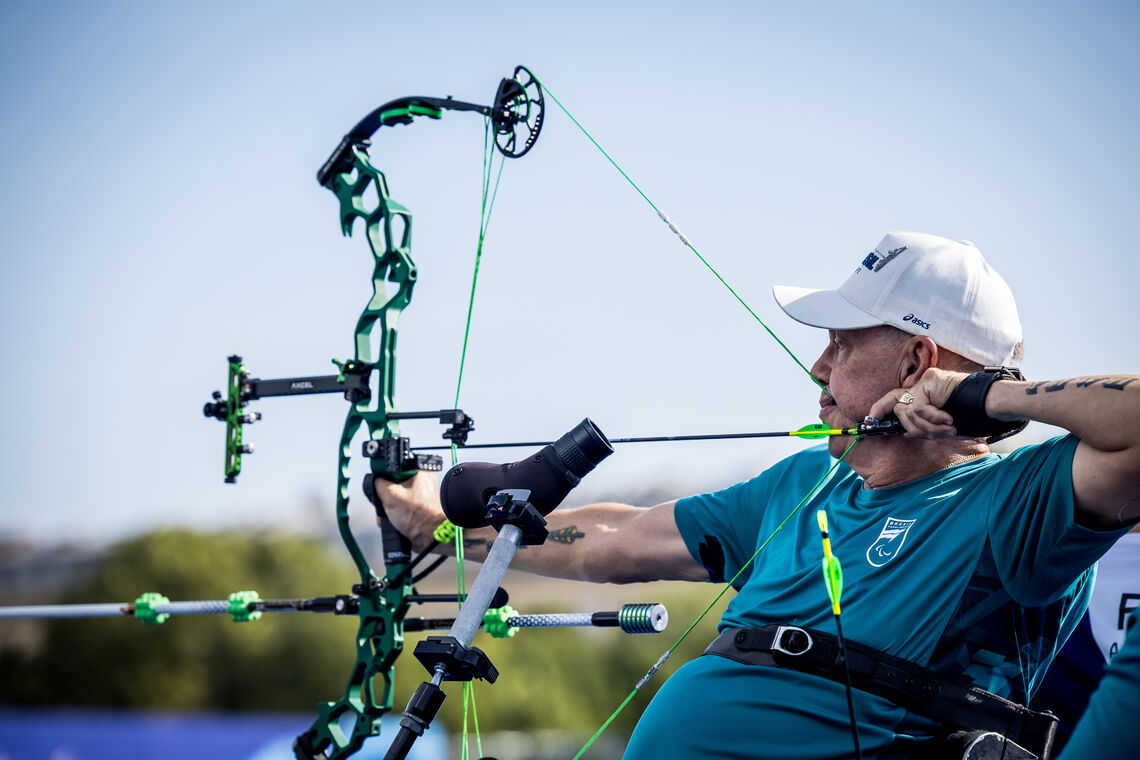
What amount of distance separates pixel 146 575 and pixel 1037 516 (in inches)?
720

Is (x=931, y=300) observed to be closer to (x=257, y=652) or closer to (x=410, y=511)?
(x=410, y=511)

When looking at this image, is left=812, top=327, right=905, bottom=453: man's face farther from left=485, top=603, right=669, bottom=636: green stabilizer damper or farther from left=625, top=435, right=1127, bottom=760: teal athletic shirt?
left=485, top=603, right=669, bottom=636: green stabilizer damper

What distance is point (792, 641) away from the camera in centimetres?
191

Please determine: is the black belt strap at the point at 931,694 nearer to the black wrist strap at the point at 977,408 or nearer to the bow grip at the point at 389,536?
the black wrist strap at the point at 977,408

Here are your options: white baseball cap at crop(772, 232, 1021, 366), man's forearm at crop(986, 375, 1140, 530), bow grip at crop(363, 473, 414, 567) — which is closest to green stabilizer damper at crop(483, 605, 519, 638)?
bow grip at crop(363, 473, 414, 567)

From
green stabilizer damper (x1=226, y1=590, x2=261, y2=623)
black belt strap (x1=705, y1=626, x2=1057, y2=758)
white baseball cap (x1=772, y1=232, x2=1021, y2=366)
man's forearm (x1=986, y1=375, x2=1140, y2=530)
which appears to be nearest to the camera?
man's forearm (x1=986, y1=375, x2=1140, y2=530)

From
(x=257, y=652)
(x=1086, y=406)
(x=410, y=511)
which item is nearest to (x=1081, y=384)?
(x=1086, y=406)

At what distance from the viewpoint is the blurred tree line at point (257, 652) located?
58.8 ft

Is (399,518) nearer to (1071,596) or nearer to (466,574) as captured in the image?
(466,574)

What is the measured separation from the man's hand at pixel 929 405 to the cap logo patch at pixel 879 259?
29 cm

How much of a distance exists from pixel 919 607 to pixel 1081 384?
1.59ft

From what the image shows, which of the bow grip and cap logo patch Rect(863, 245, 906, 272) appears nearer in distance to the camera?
cap logo patch Rect(863, 245, 906, 272)

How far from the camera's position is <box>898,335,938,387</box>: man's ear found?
6.90 ft

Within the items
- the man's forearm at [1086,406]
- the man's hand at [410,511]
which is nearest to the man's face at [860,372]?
the man's forearm at [1086,406]
